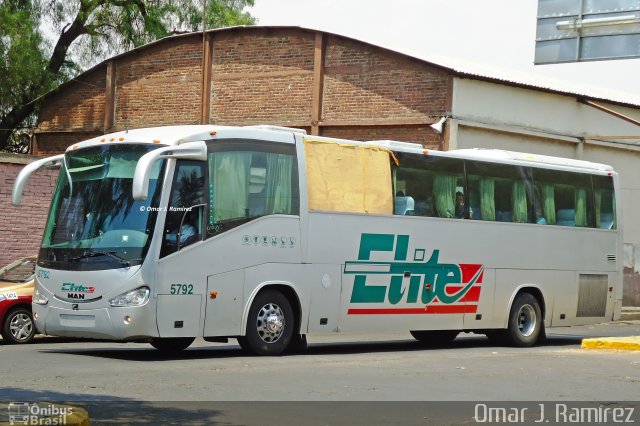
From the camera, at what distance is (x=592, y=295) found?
70.1 feet

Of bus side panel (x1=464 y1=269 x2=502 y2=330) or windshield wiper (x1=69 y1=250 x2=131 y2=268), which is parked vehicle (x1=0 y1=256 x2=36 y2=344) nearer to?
windshield wiper (x1=69 y1=250 x2=131 y2=268)

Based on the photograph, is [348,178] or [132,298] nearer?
[132,298]

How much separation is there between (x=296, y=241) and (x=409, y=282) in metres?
2.42

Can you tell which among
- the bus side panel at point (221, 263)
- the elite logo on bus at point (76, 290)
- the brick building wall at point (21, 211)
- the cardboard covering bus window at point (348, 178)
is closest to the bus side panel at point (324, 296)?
the bus side panel at point (221, 263)

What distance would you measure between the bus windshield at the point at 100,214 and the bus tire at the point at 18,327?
395 cm

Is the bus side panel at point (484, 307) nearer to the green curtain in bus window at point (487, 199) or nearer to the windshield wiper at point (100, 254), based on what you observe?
the green curtain in bus window at point (487, 199)

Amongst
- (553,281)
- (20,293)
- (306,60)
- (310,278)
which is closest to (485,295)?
(553,281)

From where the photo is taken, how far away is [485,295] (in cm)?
1931

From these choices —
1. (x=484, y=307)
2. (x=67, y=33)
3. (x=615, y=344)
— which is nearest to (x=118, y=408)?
(x=484, y=307)

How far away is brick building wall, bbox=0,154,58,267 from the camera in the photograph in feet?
86.2

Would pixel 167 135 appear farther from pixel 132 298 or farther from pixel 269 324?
pixel 269 324

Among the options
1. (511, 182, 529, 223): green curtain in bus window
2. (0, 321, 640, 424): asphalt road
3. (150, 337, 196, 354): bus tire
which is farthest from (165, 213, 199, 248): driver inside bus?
(511, 182, 529, 223): green curtain in bus window

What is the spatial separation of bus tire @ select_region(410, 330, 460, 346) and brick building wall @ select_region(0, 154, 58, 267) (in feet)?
35.2

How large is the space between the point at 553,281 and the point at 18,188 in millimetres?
9835
